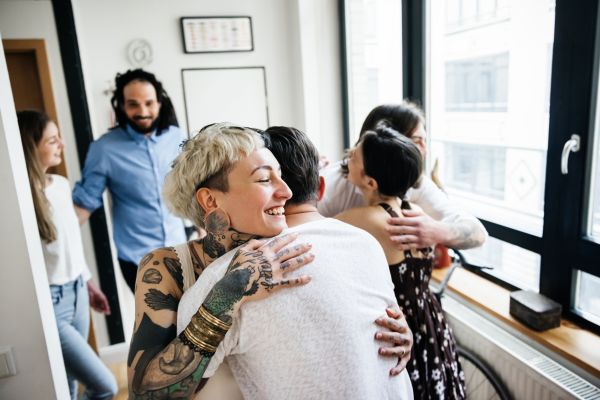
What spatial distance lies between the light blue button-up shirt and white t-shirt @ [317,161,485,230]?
108cm

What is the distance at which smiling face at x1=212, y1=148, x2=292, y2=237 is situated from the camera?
39.2 inches

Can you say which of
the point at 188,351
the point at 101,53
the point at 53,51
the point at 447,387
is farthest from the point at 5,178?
the point at 101,53

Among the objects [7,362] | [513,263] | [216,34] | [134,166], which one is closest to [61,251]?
[134,166]

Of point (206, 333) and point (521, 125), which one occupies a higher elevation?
point (521, 125)

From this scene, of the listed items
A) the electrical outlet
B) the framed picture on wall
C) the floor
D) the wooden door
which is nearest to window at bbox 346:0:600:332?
the framed picture on wall

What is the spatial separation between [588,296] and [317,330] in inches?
56.7

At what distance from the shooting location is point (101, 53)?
9.81ft

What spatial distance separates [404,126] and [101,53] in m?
2.31

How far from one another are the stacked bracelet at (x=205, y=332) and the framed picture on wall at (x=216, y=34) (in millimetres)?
2725

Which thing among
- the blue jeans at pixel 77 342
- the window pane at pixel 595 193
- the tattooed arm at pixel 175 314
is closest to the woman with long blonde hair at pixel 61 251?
the blue jeans at pixel 77 342

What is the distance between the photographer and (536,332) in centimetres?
167

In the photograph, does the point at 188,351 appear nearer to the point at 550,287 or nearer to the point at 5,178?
the point at 5,178

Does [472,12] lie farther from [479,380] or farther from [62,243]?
[62,243]

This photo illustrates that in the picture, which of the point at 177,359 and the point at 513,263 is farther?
the point at 513,263
